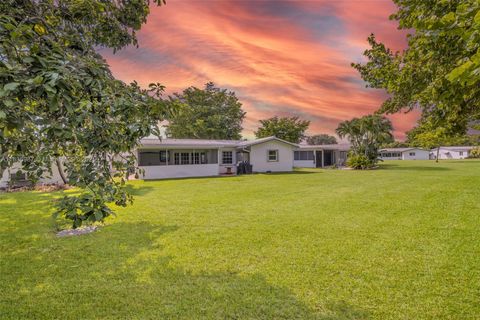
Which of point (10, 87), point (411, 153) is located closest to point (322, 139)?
point (411, 153)

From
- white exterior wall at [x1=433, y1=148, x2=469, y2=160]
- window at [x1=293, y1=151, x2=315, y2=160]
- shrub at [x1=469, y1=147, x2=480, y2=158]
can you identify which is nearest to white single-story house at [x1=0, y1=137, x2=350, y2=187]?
window at [x1=293, y1=151, x2=315, y2=160]

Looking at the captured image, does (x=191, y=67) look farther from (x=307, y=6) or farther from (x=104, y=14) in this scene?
(x=104, y=14)

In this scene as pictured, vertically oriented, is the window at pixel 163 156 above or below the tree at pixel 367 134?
below

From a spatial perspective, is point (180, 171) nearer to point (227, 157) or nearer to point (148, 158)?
point (148, 158)

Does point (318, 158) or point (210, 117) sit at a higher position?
point (210, 117)

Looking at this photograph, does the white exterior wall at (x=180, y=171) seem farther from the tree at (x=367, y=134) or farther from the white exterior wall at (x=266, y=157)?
the tree at (x=367, y=134)

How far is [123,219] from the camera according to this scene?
8.46 metres

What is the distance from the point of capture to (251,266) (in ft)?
15.5

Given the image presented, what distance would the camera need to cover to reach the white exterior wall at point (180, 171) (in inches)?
854

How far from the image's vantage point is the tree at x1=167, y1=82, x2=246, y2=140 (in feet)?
148

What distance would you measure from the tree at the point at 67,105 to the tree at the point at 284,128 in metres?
39.4

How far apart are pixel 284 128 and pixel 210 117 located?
1255 cm

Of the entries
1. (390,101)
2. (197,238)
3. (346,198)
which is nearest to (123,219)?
(197,238)

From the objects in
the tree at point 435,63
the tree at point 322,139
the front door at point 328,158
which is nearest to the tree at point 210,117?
the front door at point 328,158
